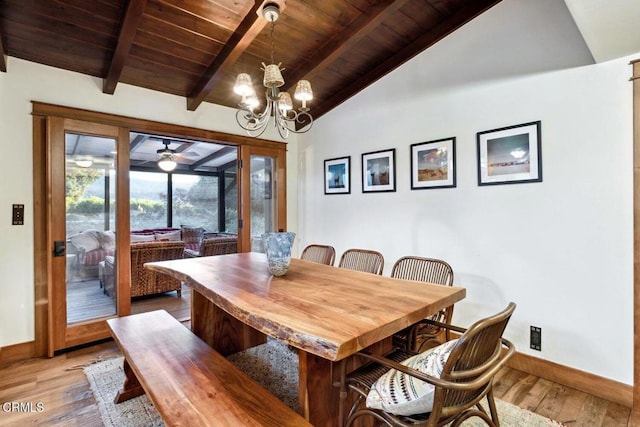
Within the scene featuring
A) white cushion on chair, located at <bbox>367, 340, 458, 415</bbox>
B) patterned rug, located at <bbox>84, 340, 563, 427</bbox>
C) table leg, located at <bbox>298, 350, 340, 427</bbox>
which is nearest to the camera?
white cushion on chair, located at <bbox>367, 340, 458, 415</bbox>

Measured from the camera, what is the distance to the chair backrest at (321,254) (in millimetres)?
2809

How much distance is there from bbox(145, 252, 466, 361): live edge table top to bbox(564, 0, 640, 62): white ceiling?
1.56 m

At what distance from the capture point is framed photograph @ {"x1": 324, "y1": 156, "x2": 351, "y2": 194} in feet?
12.7

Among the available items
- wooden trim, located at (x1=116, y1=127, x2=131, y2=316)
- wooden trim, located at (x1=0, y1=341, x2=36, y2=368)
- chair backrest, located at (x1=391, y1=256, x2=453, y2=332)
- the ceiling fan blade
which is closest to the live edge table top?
chair backrest, located at (x1=391, y1=256, x2=453, y2=332)

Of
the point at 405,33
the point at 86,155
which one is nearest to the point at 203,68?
the point at 86,155

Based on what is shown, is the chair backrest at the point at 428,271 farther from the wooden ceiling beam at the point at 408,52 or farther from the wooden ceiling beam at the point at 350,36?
the wooden ceiling beam at the point at 408,52

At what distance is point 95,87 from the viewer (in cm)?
298

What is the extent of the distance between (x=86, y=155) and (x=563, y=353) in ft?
14.4

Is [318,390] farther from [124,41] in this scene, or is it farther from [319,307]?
[124,41]

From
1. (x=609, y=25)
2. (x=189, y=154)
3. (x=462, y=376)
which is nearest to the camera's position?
(x=462, y=376)

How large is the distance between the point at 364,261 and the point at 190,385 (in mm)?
1592

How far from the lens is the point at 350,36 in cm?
275

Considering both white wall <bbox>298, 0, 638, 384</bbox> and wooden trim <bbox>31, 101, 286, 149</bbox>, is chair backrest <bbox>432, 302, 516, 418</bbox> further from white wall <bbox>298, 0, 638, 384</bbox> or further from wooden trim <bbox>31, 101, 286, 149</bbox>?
wooden trim <bbox>31, 101, 286, 149</bbox>

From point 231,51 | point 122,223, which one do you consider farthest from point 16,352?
point 231,51
